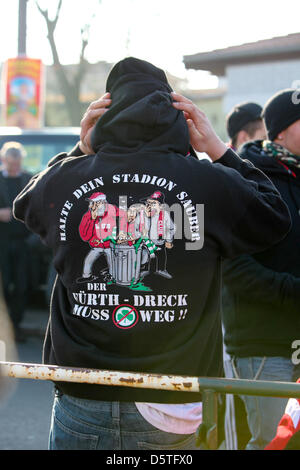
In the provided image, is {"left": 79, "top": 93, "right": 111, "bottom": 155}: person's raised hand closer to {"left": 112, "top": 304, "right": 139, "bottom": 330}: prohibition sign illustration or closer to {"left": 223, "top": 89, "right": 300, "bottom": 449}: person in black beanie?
{"left": 112, "top": 304, "right": 139, "bottom": 330}: prohibition sign illustration

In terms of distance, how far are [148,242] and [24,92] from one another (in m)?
11.6

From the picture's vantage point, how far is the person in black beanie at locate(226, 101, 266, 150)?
176 inches

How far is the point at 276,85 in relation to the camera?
51.2 ft

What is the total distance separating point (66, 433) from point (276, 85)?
14.5 m

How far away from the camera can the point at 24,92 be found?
12984 millimetres

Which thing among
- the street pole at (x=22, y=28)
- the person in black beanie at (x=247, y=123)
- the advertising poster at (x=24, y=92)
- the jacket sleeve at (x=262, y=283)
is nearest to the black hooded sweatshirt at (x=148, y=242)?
the jacket sleeve at (x=262, y=283)

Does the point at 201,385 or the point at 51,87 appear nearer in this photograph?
the point at 201,385

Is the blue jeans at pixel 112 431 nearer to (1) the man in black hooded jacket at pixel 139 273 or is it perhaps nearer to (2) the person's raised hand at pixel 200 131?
(1) the man in black hooded jacket at pixel 139 273

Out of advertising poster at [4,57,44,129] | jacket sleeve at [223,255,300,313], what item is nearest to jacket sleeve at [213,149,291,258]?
jacket sleeve at [223,255,300,313]

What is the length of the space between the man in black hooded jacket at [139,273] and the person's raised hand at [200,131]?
0.06 meters

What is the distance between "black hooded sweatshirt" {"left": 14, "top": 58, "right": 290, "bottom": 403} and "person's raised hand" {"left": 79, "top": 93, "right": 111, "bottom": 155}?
73 mm

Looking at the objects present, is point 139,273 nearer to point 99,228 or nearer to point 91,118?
point 99,228

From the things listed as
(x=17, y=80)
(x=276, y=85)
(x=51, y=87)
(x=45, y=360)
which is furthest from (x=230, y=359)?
(x=51, y=87)

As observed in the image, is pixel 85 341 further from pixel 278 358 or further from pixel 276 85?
pixel 276 85
